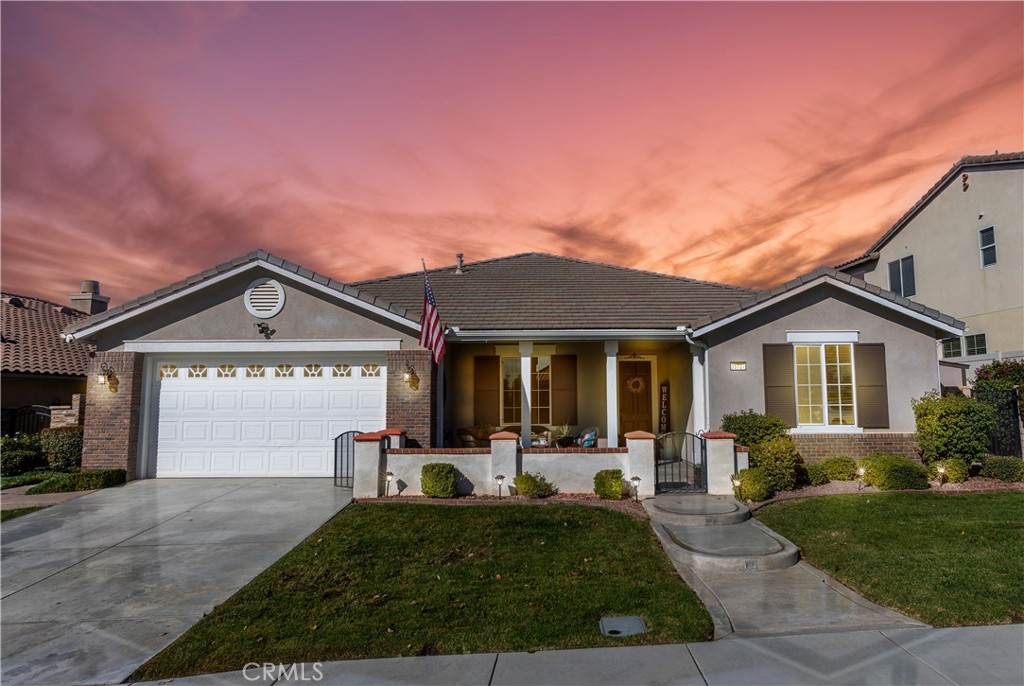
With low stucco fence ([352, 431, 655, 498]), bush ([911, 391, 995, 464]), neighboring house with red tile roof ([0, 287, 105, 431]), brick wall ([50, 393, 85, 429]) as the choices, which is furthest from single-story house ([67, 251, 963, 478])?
neighboring house with red tile roof ([0, 287, 105, 431])

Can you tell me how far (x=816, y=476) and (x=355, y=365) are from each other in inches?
390

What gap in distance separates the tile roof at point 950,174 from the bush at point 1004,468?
1201cm

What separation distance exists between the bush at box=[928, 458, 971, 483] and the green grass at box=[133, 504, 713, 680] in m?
6.65

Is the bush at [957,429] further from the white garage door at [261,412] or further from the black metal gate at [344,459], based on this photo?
the black metal gate at [344,459]

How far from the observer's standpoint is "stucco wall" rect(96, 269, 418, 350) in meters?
12.0

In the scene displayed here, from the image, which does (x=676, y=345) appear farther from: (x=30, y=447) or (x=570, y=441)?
(x=30, y=447)

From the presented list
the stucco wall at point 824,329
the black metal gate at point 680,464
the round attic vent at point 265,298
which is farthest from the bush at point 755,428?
the round attic vent at point 265,298

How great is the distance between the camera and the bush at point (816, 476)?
10617 millimetres

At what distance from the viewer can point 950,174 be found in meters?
19.3

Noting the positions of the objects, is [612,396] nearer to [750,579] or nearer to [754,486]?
[754,486]

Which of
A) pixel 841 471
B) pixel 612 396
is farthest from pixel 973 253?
pixel 612 396

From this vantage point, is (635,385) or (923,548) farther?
(635,385)

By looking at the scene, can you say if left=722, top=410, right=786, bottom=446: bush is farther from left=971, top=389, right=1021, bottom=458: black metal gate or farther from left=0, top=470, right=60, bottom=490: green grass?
left=0, top=470, right=60, bottom=490: green grass

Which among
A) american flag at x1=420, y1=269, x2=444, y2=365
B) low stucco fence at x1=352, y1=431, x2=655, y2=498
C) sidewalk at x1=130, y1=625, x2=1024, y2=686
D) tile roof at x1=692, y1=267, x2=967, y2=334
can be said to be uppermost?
tile roof at x1=692, y1=267, x2=967, y2=334
